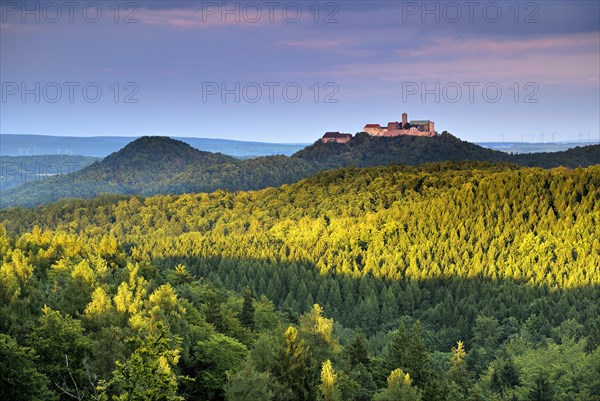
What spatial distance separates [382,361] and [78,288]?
32492 millimetres

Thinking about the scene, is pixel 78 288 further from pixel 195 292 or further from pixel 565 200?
pixel 565 200

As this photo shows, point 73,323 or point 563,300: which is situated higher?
point 73,323

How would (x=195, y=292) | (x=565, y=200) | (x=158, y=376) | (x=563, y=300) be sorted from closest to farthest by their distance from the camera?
(x=158, y=376) < (x=195, y=292) < (x=563, y=300) < (x=565, y=200)

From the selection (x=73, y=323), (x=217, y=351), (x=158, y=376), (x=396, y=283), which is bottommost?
(x=396, y=283)

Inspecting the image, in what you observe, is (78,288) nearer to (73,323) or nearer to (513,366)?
(73,323)

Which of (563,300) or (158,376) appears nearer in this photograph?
(158,376)

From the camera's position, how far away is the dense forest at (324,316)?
49562 millimetres

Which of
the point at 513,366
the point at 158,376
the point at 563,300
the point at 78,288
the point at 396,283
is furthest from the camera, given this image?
the point at 396,283

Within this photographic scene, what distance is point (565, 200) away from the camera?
195500mm

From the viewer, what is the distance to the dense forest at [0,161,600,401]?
163ft

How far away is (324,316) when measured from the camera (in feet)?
428

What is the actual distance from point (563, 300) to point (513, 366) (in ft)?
188

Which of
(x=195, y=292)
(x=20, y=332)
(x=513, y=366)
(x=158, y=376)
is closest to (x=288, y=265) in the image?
(x=195, y=292)

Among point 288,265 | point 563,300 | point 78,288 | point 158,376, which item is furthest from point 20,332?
point 288,265
